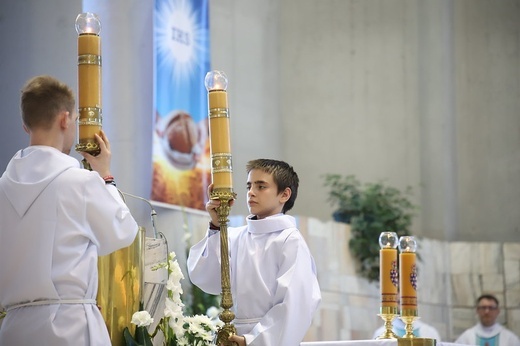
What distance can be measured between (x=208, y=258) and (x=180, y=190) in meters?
4.56

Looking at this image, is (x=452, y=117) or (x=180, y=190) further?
(x=452, y=117)

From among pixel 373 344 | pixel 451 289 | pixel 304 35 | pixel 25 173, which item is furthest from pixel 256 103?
pixel 25 173

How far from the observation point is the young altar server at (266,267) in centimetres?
434

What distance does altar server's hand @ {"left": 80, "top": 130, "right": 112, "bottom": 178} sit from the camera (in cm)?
381

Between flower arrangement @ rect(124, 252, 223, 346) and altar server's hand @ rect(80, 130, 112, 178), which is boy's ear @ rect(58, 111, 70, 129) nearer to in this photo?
altar server's hand @ rect(80, 130, 112, 178)

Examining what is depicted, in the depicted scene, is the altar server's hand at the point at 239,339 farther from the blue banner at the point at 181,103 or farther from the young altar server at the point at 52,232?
the blue banner at the point at 181,103

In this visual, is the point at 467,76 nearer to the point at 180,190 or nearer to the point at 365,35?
the point at 365,35

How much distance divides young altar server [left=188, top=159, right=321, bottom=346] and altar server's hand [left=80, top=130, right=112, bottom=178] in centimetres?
58

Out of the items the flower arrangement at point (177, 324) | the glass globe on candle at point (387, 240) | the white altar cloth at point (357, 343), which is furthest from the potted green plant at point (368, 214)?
the flower arrangement at point (177, 324)

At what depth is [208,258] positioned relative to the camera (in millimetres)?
4609

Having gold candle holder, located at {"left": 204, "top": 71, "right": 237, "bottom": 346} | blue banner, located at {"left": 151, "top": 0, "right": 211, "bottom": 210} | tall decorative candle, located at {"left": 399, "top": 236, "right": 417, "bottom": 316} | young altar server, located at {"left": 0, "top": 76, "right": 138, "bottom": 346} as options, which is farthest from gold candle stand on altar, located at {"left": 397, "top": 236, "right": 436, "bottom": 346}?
blue banner, located at {"left": 151, "top": 0, "right": 211, "bottom": 210}

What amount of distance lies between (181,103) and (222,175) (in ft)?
16.5

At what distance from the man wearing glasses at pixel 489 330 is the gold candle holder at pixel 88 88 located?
7.61m

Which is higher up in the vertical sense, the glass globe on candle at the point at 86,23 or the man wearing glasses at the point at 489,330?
the glass globe on candle at the point at 86,23
